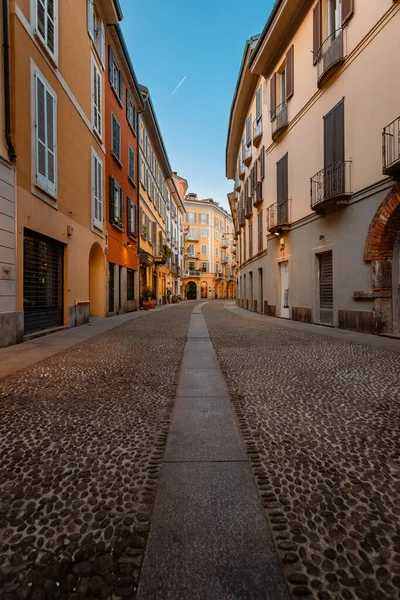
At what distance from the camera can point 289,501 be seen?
146 cm

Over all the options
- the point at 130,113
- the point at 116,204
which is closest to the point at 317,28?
the point at 116,204

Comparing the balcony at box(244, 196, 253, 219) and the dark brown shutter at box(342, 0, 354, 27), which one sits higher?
the dark brown shutter at box(342, 0, 354, 27)

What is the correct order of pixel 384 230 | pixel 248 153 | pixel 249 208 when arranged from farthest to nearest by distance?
pixel 248 153 < pixel 249 208 < pixel 384 230

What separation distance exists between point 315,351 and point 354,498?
13.3ft

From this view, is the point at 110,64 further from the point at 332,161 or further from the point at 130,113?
the point at 332,161

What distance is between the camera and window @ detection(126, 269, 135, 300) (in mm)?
16808

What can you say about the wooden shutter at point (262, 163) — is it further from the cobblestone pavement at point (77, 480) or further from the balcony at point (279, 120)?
A: the cobblestone pavement at point (77, 480)

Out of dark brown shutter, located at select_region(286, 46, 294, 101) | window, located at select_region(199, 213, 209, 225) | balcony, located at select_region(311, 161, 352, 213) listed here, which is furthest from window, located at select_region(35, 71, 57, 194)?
window, located at select_region(199, 213, 209, 225)

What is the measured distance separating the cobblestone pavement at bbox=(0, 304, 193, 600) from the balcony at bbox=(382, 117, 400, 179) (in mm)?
6799

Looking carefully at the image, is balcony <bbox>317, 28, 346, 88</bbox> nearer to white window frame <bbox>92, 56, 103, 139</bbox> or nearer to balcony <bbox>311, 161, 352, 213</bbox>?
balcony <bbox>311, 161, 352, 213</bbox>

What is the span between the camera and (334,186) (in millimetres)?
8906

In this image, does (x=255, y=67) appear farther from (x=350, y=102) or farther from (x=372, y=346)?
(x=372, y=346)

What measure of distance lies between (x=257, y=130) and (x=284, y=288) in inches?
374

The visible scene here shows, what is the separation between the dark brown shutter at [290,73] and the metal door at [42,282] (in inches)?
Result: 421
